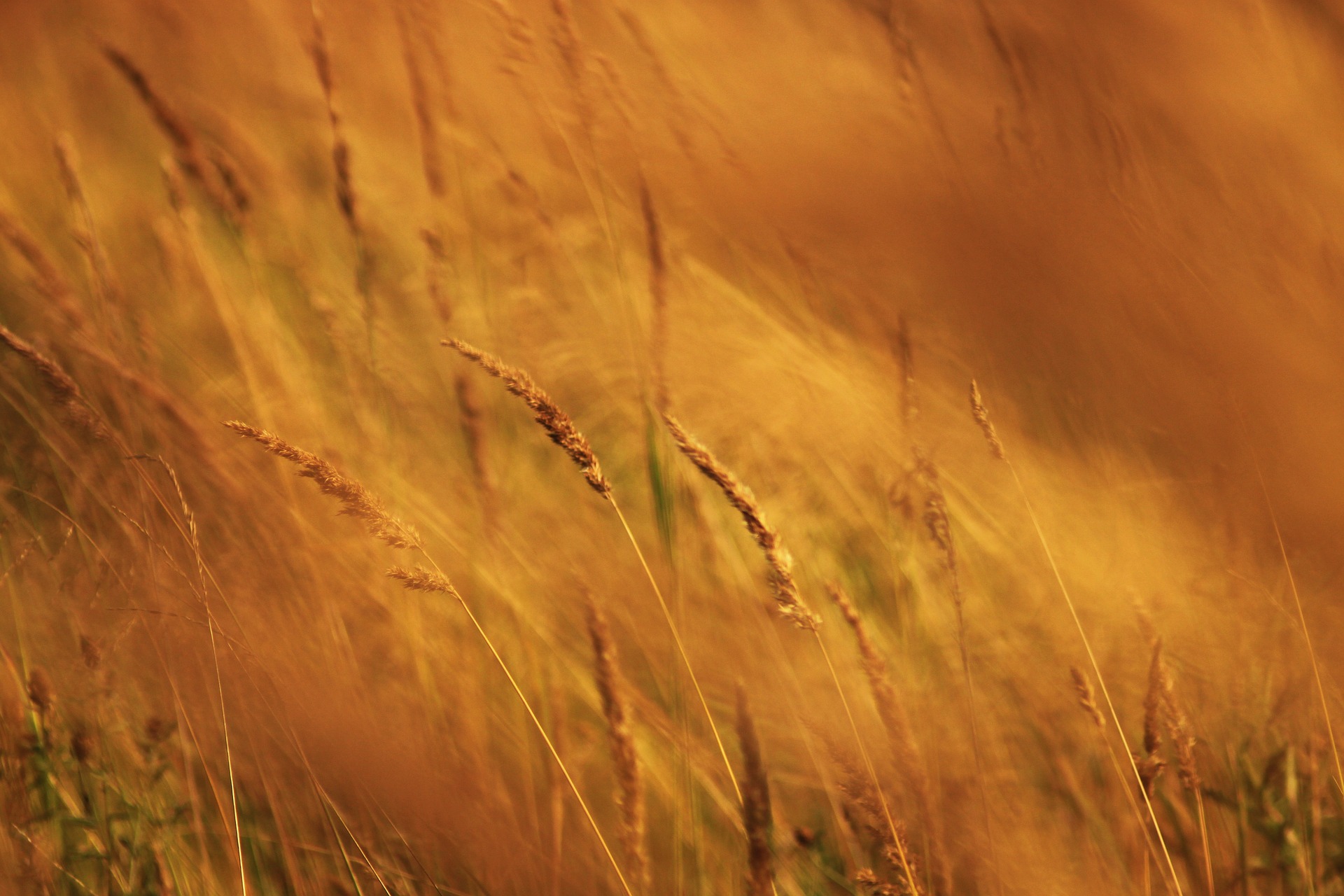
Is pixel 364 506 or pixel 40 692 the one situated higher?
pixel 364 506

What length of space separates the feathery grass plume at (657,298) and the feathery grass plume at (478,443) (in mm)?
181

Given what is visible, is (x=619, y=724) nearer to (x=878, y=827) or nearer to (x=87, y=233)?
(x=878, y=827)

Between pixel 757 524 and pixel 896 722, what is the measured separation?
5.7 inches

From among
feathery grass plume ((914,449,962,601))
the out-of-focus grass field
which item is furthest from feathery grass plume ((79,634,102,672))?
feathery grass plume ((914,449,962,601))

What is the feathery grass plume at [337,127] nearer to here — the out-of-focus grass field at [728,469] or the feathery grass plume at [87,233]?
the out-of-focus grass field at [728,469]

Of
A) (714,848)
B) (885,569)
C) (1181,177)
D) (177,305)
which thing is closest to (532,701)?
(714,848)

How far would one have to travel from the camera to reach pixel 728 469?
2.60ft

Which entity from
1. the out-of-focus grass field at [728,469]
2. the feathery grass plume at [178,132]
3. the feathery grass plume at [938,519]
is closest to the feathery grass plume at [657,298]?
the out-of-focus grass field at [728,469]

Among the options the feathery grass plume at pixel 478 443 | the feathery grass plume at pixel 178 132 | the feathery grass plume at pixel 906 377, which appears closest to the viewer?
the feathery grass plume at pixel 906 377

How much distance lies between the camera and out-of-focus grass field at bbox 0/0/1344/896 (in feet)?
1.81

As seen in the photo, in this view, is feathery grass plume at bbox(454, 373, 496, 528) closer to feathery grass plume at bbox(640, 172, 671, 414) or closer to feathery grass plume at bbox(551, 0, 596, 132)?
feathery grass plume at bbox(640, 172, 671, 414)

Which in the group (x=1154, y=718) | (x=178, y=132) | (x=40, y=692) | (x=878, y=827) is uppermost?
(x=178, y=132)

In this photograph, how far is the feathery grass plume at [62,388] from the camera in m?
0.71

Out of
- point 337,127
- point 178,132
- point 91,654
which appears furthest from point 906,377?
point 178,132
